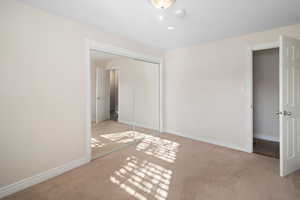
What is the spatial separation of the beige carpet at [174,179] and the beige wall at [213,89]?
2.15ft

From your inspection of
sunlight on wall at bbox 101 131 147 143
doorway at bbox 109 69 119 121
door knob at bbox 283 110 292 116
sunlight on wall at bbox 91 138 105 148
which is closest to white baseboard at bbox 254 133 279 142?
door knob at bbox 283 110 292 116

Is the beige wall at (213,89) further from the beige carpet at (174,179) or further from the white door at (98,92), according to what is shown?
the white door at (98,92)

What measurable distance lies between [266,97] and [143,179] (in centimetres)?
389

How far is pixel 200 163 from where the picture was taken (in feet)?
8.80

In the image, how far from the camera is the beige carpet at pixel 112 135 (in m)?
3.21

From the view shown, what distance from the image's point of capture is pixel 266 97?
13.4ft

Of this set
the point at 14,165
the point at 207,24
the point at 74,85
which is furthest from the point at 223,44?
the point at 14,165

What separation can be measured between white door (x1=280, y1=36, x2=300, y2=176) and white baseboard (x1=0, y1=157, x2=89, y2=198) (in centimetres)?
316

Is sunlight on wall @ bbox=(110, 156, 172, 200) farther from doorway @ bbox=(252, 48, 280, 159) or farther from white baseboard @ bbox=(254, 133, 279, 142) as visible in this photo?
white baseboard @ bbox=(254, 133, 279, 142)

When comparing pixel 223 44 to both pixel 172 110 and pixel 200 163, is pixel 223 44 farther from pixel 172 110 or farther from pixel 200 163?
pixel 200 163

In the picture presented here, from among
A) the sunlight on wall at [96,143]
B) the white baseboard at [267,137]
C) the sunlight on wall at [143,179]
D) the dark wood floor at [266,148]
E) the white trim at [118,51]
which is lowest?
the sunlight on wall at [143,179]

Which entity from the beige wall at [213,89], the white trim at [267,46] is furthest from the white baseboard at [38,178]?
the white trim at [267,46]

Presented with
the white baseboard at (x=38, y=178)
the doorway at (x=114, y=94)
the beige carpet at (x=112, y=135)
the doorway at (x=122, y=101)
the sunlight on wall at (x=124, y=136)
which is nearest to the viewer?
the white baseboard at (x=38, y=178)

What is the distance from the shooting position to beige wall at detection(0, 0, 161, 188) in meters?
1.86
